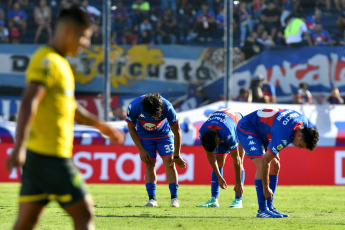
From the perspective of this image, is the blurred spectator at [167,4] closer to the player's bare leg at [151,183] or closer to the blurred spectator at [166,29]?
the blurred spectator at [166,29]

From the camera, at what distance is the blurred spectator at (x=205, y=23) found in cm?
1803

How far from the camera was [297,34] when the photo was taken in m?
17.8

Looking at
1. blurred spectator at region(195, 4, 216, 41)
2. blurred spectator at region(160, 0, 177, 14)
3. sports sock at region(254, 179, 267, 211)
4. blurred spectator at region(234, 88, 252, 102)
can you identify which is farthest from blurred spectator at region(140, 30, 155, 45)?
sports sock at region(254, 179, 267, 211)

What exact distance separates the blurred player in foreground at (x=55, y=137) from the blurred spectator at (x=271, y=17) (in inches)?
534

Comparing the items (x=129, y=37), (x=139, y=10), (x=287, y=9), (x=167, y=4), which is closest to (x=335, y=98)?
(x=287, y=9)

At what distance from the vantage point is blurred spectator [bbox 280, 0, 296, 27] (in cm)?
1803

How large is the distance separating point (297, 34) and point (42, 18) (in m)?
6.61

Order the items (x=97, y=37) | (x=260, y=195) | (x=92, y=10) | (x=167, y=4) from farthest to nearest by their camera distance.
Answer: (x=167, y=4) → (x=92, y=10) → (x=97, y=37) → (x=260, y=195)

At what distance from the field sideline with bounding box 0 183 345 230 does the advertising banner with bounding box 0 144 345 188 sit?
4.67 ft

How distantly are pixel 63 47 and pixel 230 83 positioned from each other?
36.8 feet

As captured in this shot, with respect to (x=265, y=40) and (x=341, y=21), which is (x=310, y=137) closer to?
(x=265, y=40)

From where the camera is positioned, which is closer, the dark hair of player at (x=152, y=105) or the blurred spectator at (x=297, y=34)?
the dark hair of player at (x=152, y=105)

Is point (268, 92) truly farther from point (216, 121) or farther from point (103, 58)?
point (216, 121)

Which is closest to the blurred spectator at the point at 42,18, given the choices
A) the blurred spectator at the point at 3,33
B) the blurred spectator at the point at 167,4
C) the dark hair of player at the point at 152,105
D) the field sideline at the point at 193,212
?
the blurred spectator at the point at 3,33
